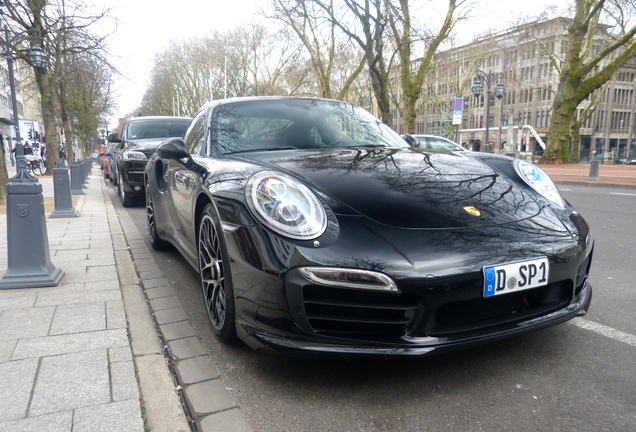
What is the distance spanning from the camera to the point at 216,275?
8.79 ft

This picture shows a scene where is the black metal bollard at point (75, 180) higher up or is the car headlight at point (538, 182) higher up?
the car headlight at point (538, 182)

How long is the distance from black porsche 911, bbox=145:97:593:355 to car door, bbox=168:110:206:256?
0.20 m

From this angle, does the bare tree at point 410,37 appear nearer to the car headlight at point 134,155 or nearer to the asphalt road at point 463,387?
the car headlight at point 134,155

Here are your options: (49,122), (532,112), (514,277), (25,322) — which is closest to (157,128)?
(25,322)

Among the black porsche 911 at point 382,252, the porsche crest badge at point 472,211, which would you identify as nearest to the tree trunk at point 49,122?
the black porsche 911 at point 382,252

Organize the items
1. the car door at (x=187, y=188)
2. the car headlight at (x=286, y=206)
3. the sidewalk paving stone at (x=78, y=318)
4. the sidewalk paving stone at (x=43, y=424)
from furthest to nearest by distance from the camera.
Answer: the car door at (x=187, y=188) < the sidewalk paving stone at (x=78, y=318) < the car headlight at (x=286, y=206) < the sidewalk paving stone at (x=43, y=424)

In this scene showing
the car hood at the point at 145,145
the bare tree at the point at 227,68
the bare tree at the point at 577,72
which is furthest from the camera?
the bare tree at the point at 227,68

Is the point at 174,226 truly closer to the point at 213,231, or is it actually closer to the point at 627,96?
the point at 213,231

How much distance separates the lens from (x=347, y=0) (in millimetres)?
16703

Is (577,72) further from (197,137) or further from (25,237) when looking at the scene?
(25,237)

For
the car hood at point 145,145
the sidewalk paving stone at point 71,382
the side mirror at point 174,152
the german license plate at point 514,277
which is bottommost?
the sidewalk paving stone at point 71,382

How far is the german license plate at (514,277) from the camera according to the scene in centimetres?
197

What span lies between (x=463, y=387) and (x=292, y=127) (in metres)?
2.11

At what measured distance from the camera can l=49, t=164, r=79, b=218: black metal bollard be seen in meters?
7.53
